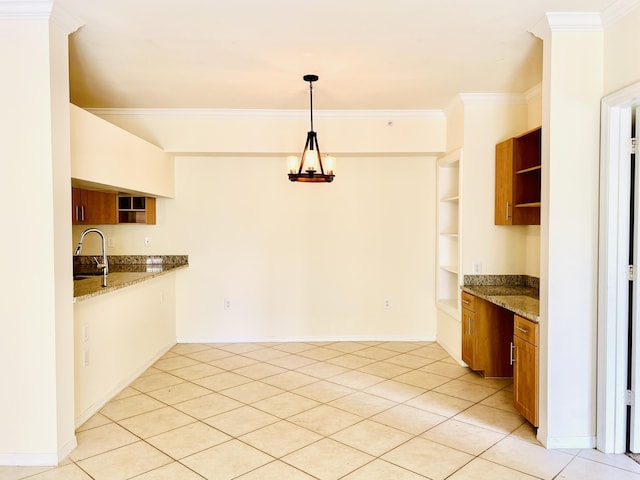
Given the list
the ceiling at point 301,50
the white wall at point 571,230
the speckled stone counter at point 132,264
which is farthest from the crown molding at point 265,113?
the white wall at point 571,230

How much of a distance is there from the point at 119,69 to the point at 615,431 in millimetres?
4557

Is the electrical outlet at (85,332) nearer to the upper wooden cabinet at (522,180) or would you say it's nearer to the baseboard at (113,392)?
the baseboard at (113,392)

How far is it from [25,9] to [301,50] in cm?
178

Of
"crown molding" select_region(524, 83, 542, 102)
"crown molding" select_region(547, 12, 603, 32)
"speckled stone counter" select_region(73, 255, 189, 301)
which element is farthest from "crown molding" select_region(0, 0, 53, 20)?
"crown molding" select_region(524, 83, 542, 102)

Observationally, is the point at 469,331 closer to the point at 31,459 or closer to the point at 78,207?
the point at 31,459

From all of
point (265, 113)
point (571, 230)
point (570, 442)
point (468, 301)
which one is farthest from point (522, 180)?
point (265, 113)

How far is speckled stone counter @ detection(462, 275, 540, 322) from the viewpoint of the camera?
11.3 feet

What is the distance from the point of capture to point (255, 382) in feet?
14.4

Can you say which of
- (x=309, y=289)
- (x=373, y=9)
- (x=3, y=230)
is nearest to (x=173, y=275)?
(x=309, y=289)

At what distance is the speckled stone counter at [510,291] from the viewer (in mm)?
3445

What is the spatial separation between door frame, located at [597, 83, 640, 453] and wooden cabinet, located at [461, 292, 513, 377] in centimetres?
147

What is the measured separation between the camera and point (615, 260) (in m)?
2.90

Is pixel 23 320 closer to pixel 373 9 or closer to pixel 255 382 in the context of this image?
pixel 255 382

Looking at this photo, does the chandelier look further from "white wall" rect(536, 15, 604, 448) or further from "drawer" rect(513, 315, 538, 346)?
"drawer" rect(513, 315, 538, 346)
